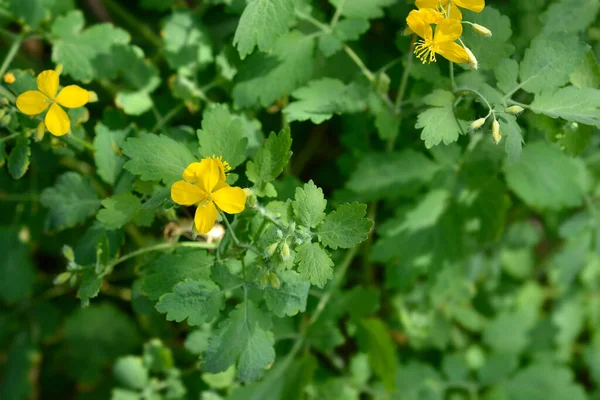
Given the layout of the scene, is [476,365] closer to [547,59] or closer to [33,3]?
[547,59]

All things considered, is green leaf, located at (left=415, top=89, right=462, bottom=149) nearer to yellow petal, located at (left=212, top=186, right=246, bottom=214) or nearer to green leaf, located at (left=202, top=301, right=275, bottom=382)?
yellow petal, located at (left=212, top=186, right=246, bottom=214)

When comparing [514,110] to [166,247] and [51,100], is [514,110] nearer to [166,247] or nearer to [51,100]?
[166,247]

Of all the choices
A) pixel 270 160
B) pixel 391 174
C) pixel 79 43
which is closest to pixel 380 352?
pixel 391 174

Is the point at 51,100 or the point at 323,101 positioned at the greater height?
the point at 51,100

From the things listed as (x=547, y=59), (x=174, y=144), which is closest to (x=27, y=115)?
(x=174, y=144)

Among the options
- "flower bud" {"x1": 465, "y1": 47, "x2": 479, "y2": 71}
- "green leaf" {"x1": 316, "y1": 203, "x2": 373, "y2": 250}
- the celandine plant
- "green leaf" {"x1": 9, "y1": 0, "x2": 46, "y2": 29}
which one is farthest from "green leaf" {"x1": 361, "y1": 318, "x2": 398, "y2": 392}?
"green leaf" {"x1": 9, "y1": 0, "x2": 46, "y2": 29}

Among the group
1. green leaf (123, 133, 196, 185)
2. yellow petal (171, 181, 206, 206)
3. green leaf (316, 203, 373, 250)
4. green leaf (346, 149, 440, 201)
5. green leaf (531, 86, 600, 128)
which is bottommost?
green leaf (346, 149, 440, 201)
